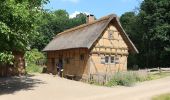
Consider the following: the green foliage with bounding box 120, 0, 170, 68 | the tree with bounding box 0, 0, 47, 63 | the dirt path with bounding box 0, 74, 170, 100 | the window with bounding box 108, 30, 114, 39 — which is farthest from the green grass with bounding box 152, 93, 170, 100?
the green foliage with bounding box 120, 0, 170, 68

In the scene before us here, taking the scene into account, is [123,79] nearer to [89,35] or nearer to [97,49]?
[97,49]

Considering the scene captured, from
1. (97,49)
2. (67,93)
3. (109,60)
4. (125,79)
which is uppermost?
(97,49)

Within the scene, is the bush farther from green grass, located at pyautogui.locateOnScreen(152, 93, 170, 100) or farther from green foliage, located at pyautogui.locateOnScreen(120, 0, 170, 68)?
green foliage, located at pyautogui.locateOnScreen(120, 0, 170, 68)

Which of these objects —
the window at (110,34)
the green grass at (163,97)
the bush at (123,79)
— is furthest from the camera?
the window at (110,34)

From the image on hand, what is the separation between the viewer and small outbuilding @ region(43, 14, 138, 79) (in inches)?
1389

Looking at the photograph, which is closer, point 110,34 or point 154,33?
point 110,34

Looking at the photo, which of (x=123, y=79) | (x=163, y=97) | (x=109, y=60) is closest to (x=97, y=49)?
(x=109, y=60)

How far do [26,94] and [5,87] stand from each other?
4949mm

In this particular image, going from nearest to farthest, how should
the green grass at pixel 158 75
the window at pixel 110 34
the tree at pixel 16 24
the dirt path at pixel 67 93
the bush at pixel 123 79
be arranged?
1. the dirt path at pixel 67 93
2. the tree at pixel 16 24
3. the bush at pixel 123 79
4. the green grass at pixel 158 75
5. the window at pixel 110 34

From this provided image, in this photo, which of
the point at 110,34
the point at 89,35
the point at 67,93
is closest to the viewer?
the point at 67,93

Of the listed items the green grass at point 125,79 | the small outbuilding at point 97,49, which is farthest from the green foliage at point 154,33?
the green grass at point 125,79

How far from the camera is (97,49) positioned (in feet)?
117

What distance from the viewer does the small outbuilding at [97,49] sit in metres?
35.3

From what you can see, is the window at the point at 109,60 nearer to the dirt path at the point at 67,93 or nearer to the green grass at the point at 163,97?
the dirt path at the point at 67,93
